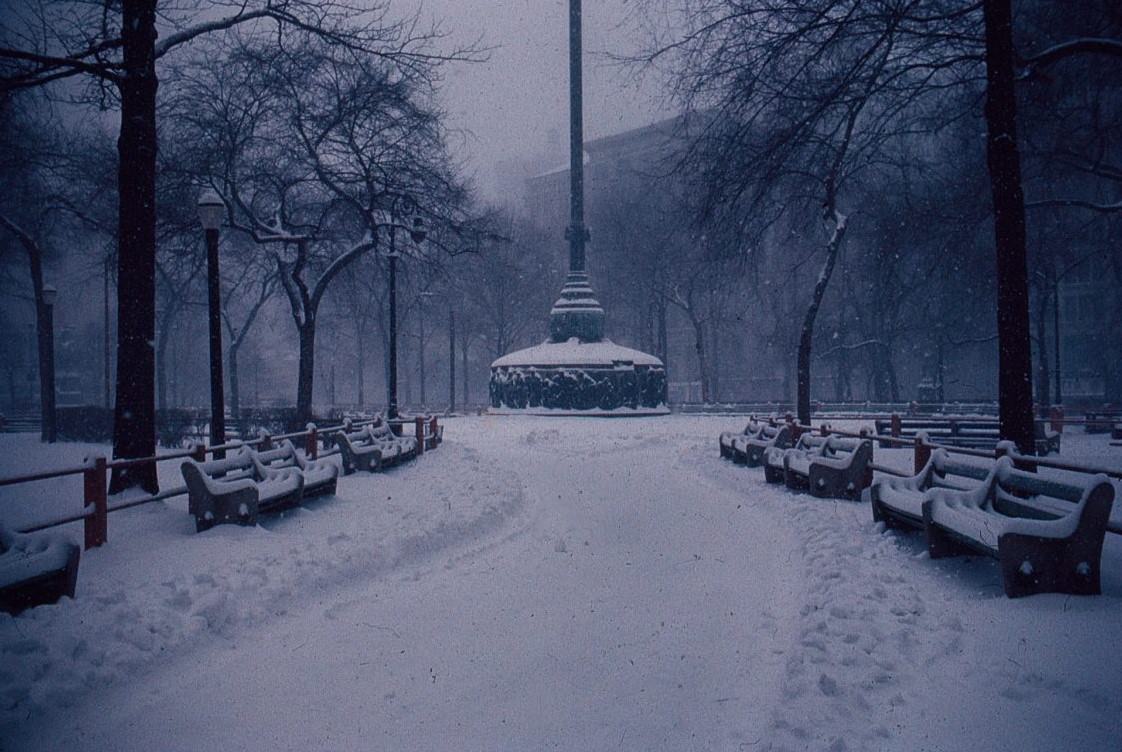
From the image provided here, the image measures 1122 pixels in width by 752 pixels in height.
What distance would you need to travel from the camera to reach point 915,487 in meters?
7.21

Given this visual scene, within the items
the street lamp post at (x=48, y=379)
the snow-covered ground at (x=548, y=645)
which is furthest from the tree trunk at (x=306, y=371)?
the snow-covered ground at (x=548, y=645)

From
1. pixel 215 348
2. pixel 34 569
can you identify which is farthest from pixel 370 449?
pixel 34 569

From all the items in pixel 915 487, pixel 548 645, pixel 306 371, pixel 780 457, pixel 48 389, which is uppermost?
pixel 306 371

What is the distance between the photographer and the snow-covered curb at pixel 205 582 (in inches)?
160

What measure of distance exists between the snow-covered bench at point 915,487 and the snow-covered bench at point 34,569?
709cm

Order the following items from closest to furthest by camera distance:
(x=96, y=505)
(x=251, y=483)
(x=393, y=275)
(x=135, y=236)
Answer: (x=96, y=505), (x=251, y=483), (x=135, y=236), (x=393, y=275)

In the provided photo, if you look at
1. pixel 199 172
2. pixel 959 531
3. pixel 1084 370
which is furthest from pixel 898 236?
pixel 1084 370

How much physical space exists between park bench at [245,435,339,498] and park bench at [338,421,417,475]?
254 centimetres

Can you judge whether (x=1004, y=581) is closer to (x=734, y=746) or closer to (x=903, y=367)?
(x=734, y=746)

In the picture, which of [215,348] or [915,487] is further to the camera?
[215,348]

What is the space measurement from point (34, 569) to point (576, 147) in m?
27.6

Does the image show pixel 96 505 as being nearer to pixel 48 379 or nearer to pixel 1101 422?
pixel 48 379

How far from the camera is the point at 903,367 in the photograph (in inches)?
2015

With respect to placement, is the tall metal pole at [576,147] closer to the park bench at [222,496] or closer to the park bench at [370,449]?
the park bench at [370,449]
